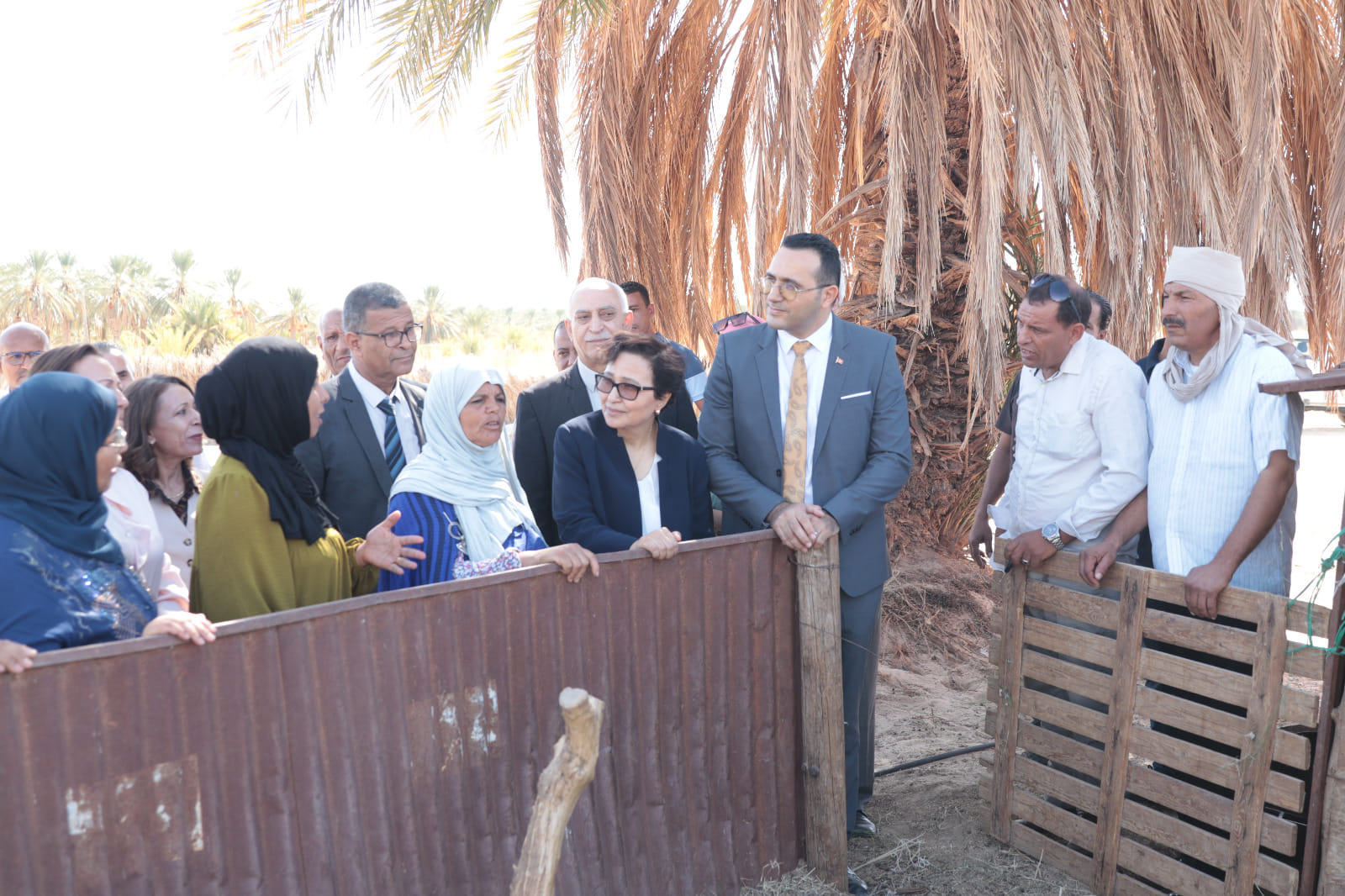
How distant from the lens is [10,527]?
208cm

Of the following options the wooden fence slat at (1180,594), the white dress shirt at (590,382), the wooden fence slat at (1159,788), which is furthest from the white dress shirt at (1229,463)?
the white dress shirt at (590,382)

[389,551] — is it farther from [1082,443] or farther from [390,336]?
[1082,443]

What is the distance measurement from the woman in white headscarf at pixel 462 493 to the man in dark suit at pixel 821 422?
0.85 m

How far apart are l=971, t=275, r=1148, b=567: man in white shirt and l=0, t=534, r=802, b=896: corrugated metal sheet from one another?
3.73 feet

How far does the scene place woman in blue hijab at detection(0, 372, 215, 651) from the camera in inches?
82.0

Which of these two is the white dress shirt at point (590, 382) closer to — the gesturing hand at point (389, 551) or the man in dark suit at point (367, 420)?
the man in dark suit at point (367, 420)

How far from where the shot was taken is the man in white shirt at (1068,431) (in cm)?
354

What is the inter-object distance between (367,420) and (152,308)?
43624 mm

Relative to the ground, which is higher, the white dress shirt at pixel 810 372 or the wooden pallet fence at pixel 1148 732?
the white dress shirt at pixel 810 372

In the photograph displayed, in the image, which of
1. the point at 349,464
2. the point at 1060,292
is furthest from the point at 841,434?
the point at 349,464

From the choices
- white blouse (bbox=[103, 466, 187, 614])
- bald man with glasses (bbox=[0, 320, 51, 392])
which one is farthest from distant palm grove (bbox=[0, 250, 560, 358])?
white blouse (bbox=[103, 466, 187, 614])

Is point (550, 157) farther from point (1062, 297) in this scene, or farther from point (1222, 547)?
point (1222, 547)

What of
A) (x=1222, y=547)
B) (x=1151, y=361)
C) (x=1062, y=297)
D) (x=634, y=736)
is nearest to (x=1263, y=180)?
(x=1151, y=361)

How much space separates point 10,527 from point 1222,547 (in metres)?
3.30
